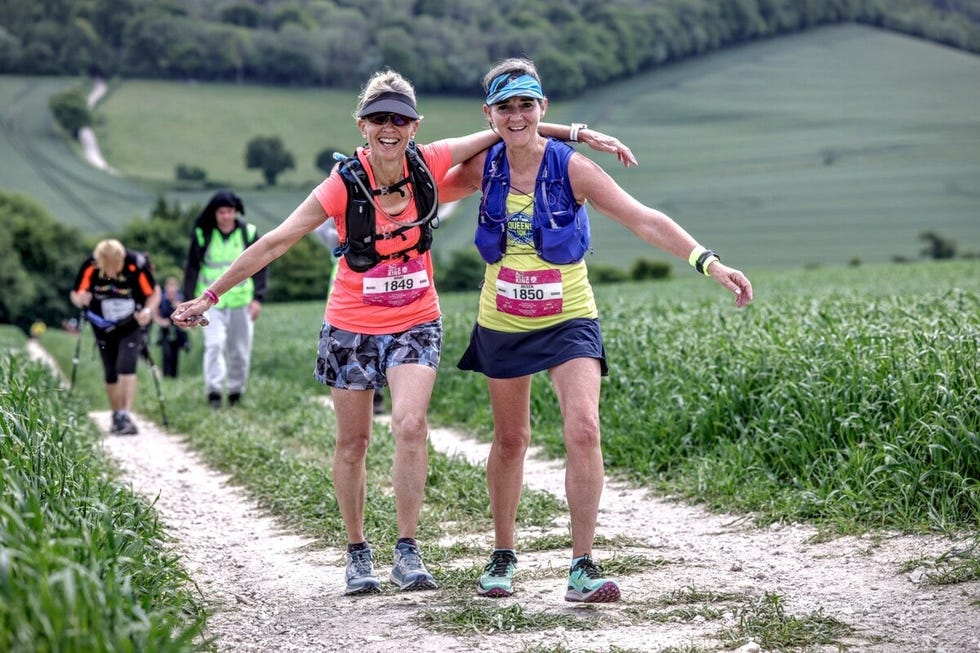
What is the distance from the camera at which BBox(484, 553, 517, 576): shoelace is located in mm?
5895

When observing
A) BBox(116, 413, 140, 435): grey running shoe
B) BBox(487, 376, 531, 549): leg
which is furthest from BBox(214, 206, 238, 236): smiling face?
BBox(487, 376, 531, 549): leg

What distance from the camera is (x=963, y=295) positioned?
11555 mm

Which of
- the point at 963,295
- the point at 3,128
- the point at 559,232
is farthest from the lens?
the point at 3,128

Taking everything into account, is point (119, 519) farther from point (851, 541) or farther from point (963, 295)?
point (963, 295)

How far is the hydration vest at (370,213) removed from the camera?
5.98 meters

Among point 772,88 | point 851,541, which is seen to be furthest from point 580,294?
point 772,88

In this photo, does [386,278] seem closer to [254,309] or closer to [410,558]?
[410,558]

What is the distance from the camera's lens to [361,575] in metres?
6.10

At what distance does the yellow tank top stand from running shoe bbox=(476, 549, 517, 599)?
1074 millimetres

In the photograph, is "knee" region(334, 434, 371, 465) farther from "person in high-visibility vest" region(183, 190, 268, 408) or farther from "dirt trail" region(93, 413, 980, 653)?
"person in high-visibility vest" region(183, 190, 268, 408)

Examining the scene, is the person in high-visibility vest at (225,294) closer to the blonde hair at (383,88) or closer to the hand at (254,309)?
the hand at (254,309)

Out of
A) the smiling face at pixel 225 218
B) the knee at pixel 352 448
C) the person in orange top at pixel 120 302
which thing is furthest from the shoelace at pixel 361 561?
the smiling face at pixel 225 218

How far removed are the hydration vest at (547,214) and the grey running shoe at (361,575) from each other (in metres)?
1.58

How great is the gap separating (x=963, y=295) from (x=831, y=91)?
322 ft
